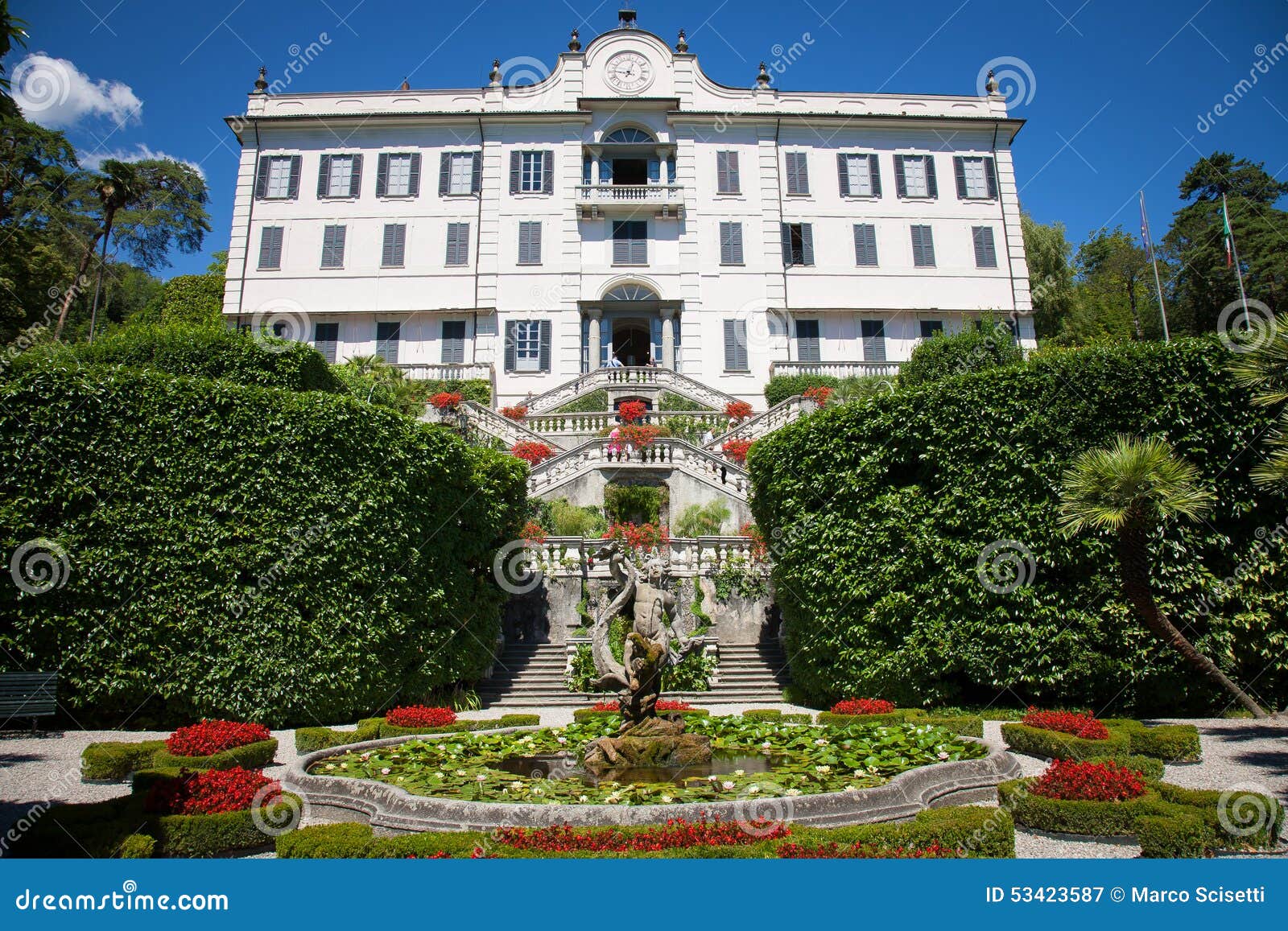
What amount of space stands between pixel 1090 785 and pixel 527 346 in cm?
3008

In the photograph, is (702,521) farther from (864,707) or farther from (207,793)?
(207,793)

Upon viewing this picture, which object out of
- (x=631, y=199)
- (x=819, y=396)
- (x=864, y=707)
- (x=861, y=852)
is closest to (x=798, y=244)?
(x=631, y=199)

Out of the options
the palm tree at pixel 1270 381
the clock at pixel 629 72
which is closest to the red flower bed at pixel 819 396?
the palm tree at pixel 1270 381

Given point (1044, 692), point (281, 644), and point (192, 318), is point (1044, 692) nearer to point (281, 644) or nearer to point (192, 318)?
point (281, 644)

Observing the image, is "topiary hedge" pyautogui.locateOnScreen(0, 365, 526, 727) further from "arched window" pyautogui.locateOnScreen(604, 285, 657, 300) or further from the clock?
the clock

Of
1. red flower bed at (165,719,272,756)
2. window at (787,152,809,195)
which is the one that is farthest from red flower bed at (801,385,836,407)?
red flower bed at (165,719,272,756)

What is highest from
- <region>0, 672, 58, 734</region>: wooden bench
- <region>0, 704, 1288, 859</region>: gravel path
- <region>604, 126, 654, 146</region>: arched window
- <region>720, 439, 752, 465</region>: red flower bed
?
<region>604, 126, 654, 146</region>: arched window

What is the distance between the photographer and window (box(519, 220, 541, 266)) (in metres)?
35.6

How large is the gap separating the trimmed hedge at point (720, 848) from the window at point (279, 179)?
36.5m

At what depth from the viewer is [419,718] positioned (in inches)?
500

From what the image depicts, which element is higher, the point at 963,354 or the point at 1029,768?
the point at 963,354

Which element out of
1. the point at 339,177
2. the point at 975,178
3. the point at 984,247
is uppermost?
the point at 339,177

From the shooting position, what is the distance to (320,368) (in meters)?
18.4

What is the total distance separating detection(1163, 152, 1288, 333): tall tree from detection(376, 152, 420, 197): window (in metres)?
40.7
